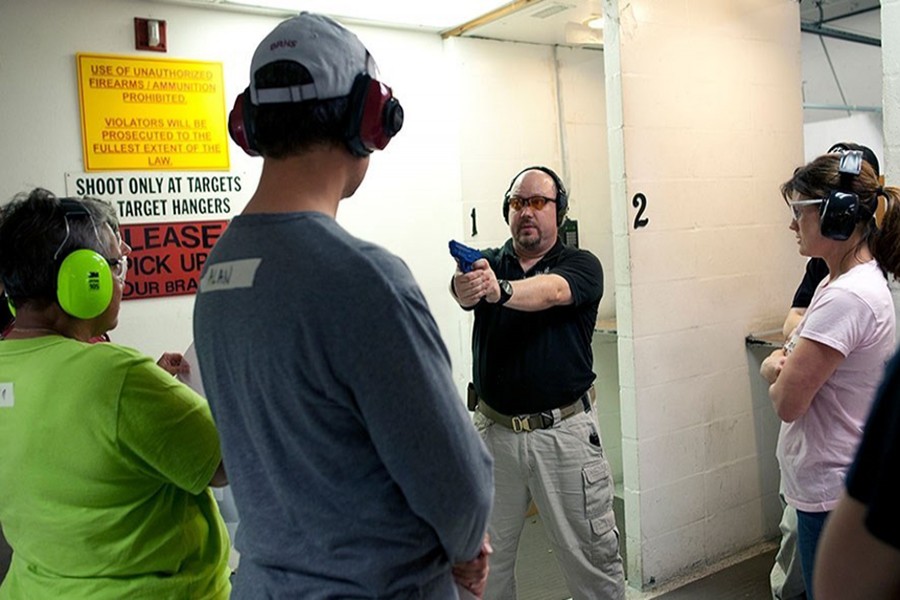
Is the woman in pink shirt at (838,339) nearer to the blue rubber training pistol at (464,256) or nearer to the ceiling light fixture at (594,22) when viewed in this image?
the blue rubber training pistol at (464,256)

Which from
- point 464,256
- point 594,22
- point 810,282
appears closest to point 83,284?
point 464,256

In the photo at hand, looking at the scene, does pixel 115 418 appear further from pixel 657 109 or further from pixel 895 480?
pixel 657 109

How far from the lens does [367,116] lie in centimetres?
105

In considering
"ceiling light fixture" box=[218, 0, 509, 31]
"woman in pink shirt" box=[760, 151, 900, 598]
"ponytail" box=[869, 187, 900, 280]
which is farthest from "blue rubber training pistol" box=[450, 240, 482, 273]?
"ceiling light fixture" box=[218, 0, 509, 31]

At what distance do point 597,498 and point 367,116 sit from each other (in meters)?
1.80

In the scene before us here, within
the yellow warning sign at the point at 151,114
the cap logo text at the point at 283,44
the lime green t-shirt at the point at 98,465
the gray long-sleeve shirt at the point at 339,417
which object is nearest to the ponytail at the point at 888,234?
the gray long-sleeve shirt at the point at 339,417

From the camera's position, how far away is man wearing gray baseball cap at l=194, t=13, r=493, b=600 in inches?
36.9

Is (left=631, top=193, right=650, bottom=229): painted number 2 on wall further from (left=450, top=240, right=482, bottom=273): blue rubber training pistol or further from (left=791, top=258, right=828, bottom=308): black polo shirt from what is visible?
(left=450, top=240, right=482, bottom=273): blue rubber training pistol

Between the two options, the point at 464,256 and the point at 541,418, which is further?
the point at 541,418

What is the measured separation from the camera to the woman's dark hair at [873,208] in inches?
74.1

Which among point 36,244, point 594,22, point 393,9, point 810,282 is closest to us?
point 36,244

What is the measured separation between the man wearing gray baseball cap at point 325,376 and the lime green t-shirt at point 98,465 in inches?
8.3

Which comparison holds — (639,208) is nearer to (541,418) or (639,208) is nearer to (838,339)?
(541,418)

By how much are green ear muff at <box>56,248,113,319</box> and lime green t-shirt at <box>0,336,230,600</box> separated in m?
0.06
